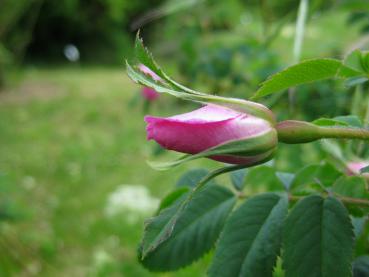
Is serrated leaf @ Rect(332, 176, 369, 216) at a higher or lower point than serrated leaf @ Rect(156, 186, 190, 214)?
higher

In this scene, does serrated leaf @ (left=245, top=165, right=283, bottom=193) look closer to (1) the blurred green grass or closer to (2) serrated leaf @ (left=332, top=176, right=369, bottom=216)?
(2) serrated leaf @ (left=332, top=176, right=369, bottom=216)

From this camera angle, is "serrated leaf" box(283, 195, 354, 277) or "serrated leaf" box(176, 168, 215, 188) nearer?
"serrated leaf" box(283, 195, 354, 277)

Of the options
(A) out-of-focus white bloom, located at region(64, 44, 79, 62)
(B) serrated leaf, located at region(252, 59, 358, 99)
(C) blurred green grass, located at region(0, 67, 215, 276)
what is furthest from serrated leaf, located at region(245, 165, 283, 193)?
(A) out-of-focus white bloom, located at region(64, 44, 79, 62)

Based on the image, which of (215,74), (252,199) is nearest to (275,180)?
(252,199)

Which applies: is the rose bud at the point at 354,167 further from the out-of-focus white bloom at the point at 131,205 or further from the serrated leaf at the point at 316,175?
the out-of-focus white bloom at the point at 131,205

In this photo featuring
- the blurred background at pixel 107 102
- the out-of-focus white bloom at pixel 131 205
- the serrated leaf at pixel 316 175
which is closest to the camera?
the serrated leaf at pixel 316 175

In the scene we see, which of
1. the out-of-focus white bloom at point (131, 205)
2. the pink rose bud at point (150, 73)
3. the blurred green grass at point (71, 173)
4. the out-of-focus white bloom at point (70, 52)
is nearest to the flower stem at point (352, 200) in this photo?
the pink rose bud at point (150, 73)

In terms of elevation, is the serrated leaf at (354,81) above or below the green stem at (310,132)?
above

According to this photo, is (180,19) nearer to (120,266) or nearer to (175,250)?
(120,266)
